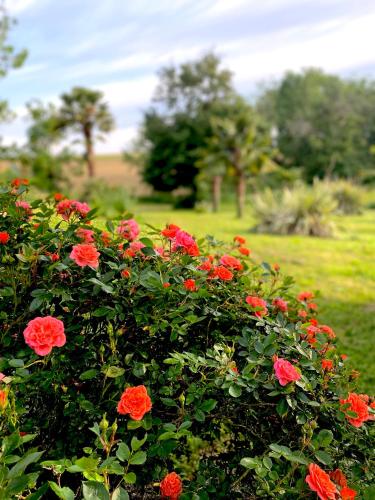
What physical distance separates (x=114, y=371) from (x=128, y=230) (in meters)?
0.76

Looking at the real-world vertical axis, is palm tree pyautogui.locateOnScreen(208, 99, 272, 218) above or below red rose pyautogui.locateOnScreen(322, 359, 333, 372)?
above

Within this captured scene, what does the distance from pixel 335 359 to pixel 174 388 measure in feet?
2.16

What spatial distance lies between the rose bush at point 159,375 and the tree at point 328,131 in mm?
36115

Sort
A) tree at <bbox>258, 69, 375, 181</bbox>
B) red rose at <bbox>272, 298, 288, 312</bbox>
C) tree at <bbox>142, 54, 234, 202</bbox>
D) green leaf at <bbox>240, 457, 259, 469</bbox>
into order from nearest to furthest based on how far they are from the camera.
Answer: green leaf at <bbox>240, 457, 259, 469</bbox>
red rose at <bbox>272, 298, 288, 312</bbox>
tree at <bbox>142, 54, 234, 202</bbox>
tree at <bbox>258, 69, 375, 181</bbox>

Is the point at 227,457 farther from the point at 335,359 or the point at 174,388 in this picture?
the point at 335,359

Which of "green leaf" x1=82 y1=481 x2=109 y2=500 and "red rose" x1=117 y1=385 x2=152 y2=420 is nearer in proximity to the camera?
"green leaf" x1=82 y1=481 x2=109 y2=500

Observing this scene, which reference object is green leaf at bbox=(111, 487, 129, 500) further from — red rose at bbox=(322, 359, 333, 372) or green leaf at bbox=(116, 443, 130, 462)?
red rose at bbox=(322, 359, 333, 372)

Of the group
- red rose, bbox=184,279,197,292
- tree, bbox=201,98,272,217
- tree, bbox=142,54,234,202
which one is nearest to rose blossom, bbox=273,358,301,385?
red rose, bbox=184,279,197,292

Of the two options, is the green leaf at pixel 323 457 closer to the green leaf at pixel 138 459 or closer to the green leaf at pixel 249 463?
the green leaf at pixel 249 463

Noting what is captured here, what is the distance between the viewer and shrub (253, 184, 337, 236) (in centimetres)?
1330

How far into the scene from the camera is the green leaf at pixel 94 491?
1.19 m

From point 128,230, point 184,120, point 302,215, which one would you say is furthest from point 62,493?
point 184,120

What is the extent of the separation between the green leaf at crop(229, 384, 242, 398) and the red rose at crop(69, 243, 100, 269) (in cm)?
57

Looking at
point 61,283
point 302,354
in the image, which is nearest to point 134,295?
point 61,283
